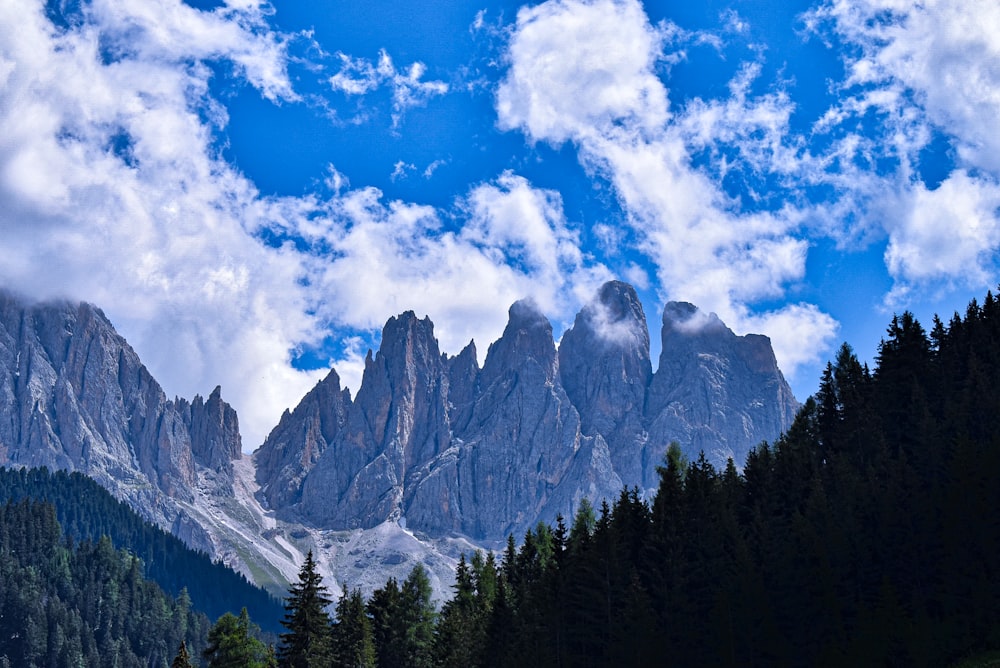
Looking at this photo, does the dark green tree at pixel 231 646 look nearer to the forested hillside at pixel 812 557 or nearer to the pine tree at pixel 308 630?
the pine tree at pixel 308 630

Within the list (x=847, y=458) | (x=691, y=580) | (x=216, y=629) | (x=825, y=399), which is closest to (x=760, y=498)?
(x=847, y=458)

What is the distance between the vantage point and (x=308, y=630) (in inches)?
2980

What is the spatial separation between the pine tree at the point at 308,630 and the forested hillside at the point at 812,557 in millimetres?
5781

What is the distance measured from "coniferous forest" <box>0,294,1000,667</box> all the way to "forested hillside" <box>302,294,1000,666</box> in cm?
15

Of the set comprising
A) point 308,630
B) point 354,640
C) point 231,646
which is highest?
point 354,640

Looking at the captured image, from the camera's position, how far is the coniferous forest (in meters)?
57.3

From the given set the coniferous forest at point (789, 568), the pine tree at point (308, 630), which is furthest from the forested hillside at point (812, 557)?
the pine tree at point (308, 630)

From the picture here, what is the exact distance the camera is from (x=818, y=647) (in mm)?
58594

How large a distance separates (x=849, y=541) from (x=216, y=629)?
152 ft

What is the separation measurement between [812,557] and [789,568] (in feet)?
4.92

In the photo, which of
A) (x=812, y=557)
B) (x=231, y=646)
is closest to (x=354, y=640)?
(x=231, y=646)

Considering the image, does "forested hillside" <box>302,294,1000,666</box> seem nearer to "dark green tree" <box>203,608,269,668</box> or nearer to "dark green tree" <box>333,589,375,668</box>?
"dark green tree" <box>333,589,375,668</box>

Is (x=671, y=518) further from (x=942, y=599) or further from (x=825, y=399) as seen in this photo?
(x=825, y=399)

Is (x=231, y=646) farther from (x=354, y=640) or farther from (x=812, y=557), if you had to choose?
(x=812, y=557)
